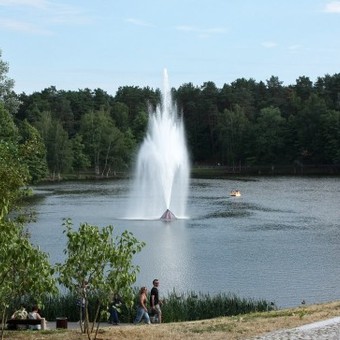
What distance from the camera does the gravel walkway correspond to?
15031mm

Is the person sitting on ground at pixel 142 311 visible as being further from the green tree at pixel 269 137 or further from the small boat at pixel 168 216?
the green tree at pixel 269 137

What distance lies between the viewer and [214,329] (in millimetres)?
17188

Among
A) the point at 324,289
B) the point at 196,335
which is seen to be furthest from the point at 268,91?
the point at 196,335

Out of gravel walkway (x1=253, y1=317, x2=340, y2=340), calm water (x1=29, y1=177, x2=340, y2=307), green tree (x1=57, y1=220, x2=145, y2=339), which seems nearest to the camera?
gravel walkway (x1=253, y1=317, x2=340, y2=340)

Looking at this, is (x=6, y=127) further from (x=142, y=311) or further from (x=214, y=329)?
(x=214, y=329)

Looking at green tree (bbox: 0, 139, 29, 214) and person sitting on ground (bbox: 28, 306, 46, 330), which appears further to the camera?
green tree (bbox: 0, 139, 29, 214)

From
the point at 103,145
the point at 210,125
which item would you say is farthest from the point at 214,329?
the point at 210,125

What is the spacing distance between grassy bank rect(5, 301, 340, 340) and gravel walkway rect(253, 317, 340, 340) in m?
0.45

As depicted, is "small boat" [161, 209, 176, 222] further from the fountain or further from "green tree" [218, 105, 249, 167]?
"green tree" [218, 105, 249, 167]

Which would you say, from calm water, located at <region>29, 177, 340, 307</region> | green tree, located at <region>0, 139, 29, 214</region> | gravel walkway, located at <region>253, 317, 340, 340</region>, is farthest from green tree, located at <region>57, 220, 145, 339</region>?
calm water, located at <region>29, 177, 340, 307</region>

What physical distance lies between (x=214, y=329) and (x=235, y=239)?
95.0 feet

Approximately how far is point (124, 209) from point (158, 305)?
43085 millimetres

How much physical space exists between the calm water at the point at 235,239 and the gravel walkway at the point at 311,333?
38.1 ft

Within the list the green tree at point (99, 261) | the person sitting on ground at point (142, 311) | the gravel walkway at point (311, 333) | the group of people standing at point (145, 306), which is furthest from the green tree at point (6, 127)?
the gravel walkway at point (311, 333)
